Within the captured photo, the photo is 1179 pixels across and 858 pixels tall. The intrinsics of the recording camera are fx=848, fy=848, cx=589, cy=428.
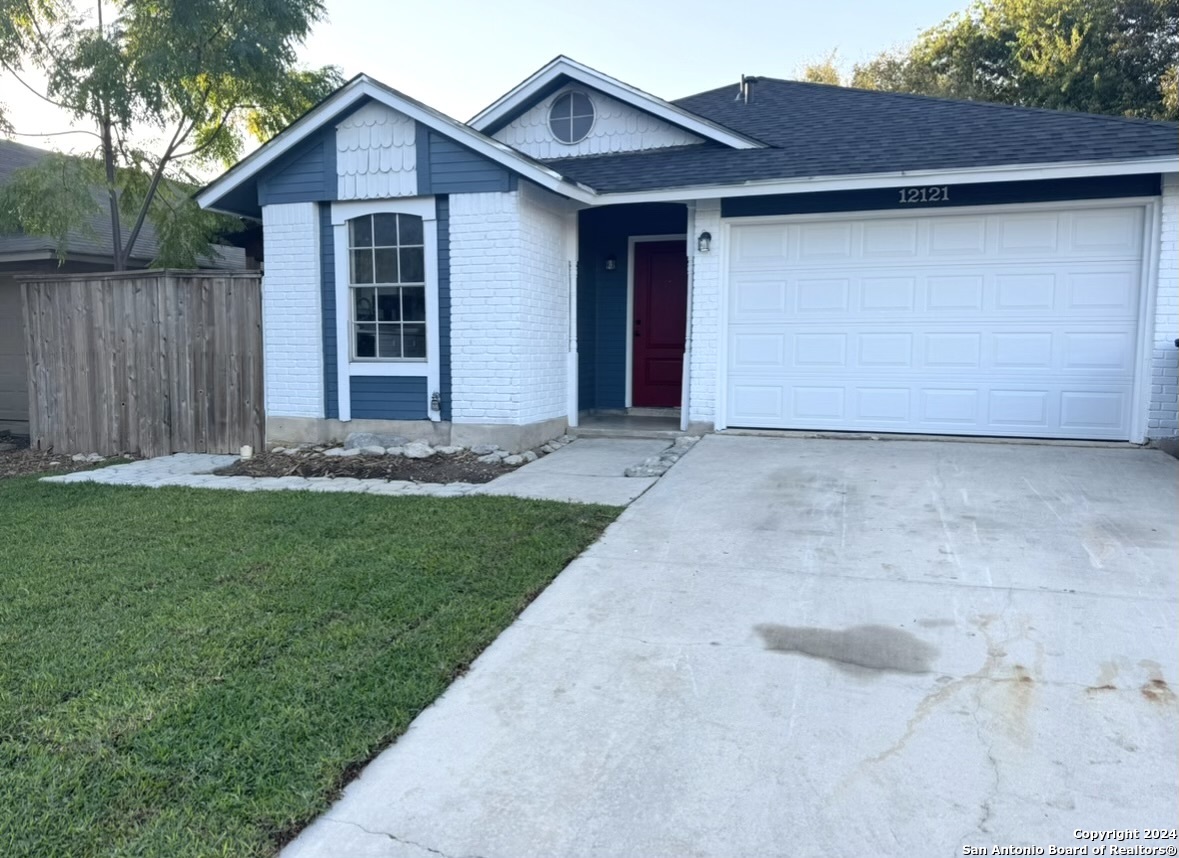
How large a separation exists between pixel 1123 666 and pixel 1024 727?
0.81 meters

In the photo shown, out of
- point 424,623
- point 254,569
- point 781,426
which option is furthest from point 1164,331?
point 254,569

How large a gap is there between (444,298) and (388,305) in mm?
685

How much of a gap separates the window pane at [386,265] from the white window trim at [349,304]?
1.10 feet

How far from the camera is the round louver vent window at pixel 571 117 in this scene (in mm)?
10680

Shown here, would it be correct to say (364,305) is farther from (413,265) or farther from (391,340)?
(413,265)

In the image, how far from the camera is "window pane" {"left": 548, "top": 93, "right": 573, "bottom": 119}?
10.8m

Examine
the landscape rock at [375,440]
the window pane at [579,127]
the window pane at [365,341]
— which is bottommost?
the landscape rock at [375,440]

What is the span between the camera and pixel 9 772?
107 inches

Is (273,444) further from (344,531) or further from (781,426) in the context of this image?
(781,426)

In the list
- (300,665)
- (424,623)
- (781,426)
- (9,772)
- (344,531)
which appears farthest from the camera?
(781,426)

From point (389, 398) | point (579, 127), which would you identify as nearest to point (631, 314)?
point (579, 127)

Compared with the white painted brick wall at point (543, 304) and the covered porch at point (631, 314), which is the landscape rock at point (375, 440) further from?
the covered porch at point (631, 314)

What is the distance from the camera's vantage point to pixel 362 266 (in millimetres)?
8984

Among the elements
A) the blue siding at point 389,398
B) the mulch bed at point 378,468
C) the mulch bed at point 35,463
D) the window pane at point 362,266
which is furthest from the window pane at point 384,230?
the mulch bed at point 35,463
